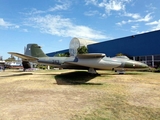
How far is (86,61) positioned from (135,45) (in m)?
25.8

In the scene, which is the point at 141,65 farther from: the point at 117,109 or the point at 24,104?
the point at 24,104

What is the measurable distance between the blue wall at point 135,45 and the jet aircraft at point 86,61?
55.3ft

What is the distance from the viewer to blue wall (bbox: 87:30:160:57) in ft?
105

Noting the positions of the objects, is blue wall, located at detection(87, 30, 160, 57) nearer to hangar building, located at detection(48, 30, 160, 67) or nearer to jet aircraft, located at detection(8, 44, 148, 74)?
hangar building, located at detection(48, 30, 160, 67)

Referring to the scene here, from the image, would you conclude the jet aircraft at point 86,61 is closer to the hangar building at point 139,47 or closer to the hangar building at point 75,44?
the hangar building at point 139,47

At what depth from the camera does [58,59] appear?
17.9 meters

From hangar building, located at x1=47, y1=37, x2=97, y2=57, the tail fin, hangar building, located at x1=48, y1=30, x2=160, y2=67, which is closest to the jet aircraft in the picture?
the tail fin

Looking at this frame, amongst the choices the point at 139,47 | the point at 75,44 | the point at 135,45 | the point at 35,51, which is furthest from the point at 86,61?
the point at 75,44

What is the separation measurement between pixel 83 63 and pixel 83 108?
753cm

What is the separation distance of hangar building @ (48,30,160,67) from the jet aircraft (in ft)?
55.1

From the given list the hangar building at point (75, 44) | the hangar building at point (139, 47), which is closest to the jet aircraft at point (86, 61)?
the hangar building at point (139, 47)

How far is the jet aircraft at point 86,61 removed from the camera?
44.7 feet

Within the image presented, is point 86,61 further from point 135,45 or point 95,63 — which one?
point 135,45

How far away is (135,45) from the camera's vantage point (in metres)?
36.1
